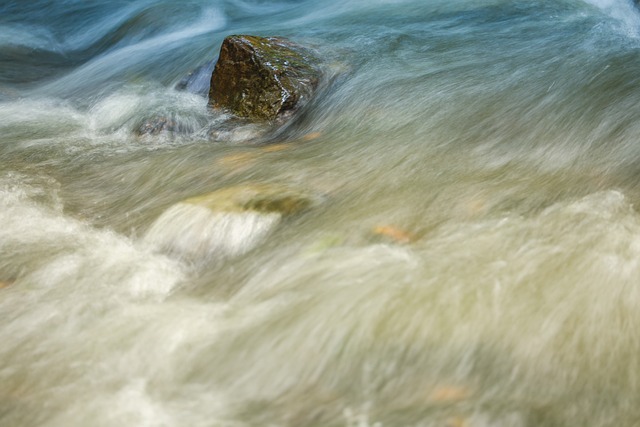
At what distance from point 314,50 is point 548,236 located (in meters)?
4.53

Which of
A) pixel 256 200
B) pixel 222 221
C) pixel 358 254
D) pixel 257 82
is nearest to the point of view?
pixel 358 254

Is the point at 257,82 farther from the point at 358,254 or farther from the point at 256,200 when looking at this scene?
the point at 358,254

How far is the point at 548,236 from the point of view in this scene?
3.67 meters

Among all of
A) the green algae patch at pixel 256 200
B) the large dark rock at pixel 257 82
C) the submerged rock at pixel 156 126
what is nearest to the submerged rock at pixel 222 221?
the green algae patch at pixel 256 200

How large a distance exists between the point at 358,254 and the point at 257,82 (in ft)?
10.5

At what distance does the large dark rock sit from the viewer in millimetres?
6430

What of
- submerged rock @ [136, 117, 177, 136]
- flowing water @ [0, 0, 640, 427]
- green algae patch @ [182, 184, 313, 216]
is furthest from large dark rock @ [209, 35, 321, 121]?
green algae patch @ [182, 184, 313, 216]

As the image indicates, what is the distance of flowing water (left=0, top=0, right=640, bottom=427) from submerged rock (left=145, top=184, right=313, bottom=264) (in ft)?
0.07

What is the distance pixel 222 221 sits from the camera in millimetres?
4141

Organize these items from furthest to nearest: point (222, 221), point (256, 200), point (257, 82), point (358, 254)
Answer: point (257, 82) < point (256, 200) < point (222, 221) < point (358, 254)

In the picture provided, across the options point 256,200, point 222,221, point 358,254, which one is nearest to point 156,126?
point 256,200

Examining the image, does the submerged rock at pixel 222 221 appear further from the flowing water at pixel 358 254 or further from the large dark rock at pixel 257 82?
the large dark rock at pixel 257 82

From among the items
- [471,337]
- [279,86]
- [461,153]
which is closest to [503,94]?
[461,153]

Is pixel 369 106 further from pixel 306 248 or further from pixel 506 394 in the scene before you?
pixel 506 394
